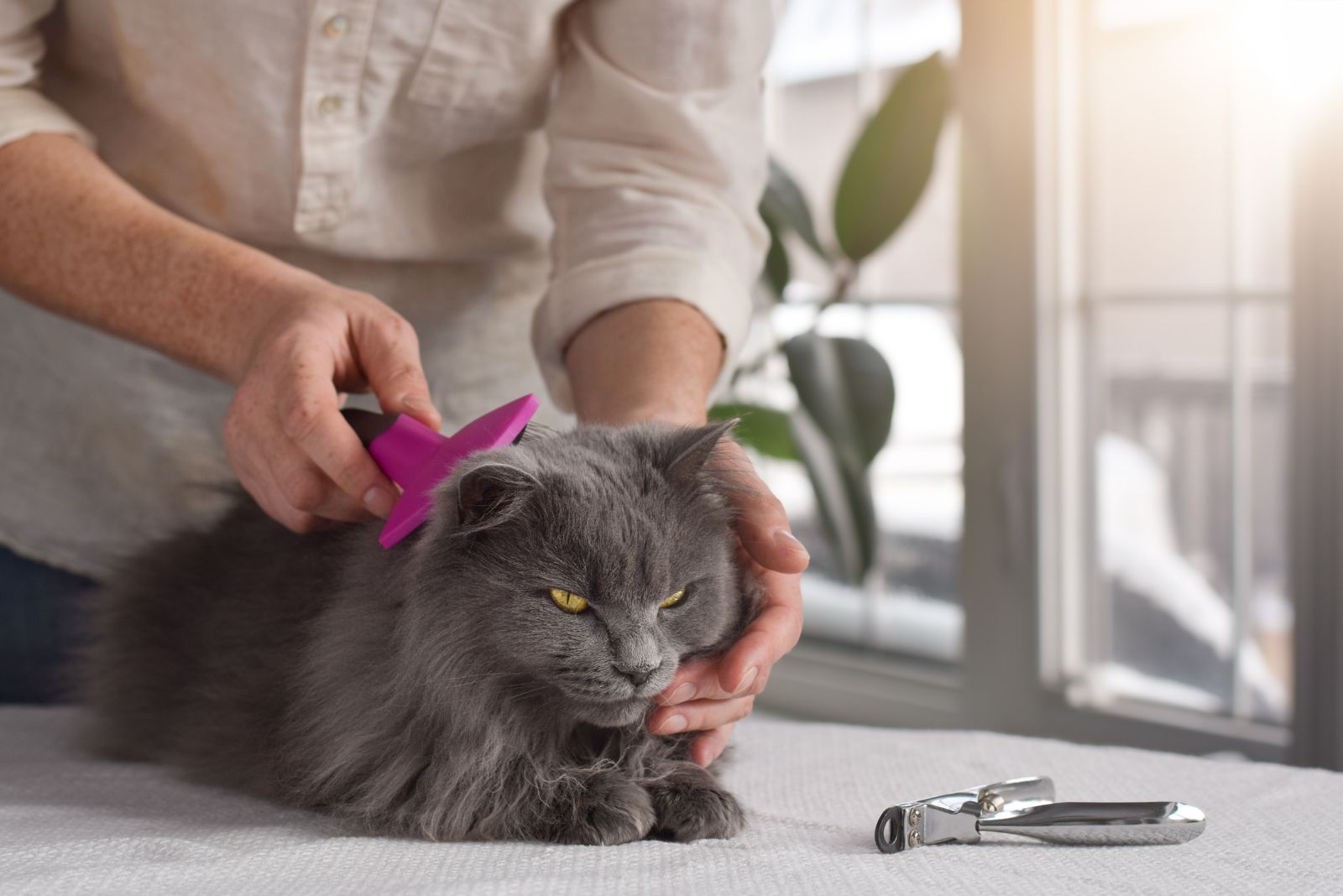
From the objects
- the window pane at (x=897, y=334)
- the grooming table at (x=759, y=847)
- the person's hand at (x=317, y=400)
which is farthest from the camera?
the window pane at (x=897, y=334)

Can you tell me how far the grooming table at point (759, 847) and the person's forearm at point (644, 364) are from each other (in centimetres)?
40

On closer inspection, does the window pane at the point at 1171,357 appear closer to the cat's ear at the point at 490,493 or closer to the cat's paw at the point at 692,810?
the cat's paw at the point at 692,810

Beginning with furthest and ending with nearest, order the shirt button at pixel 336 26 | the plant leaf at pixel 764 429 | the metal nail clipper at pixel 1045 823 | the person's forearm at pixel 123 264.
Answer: the plant leaf at pixel 764 429 → the shirt button at pixel 336 26 → the person's forearm at pixel 123 264 → the metal nail clipper at pixel 1045 823

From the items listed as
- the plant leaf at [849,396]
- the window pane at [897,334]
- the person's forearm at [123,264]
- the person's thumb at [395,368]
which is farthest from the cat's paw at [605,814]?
the window pane at [897,334]

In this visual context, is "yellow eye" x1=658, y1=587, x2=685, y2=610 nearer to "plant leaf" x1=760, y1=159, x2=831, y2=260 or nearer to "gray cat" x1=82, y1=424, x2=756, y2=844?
"gray cat" x1=82, y1=424, x2=756, y2=844

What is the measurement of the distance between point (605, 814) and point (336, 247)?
0.82 m

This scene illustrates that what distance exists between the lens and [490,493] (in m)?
1.00

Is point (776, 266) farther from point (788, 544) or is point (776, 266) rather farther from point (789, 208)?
point (788, 544)

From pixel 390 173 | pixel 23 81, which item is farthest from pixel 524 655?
pixel 23 81

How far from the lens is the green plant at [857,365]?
7.39 feet

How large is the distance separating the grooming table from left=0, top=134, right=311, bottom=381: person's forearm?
45 centimetres

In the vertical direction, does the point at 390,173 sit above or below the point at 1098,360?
above

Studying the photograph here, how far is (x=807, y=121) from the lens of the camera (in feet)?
11.1

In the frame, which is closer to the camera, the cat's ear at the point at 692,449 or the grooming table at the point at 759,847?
the grooming table at the point at 759,847
